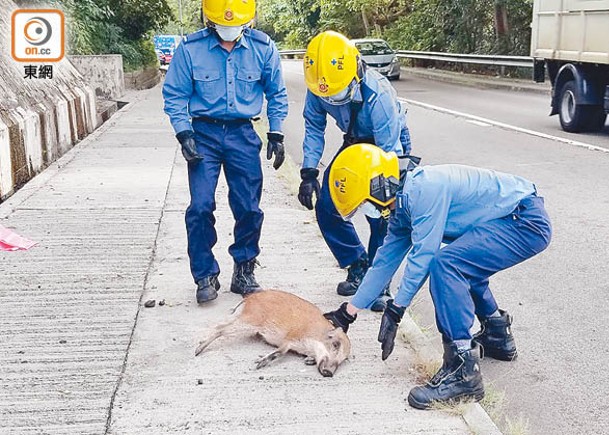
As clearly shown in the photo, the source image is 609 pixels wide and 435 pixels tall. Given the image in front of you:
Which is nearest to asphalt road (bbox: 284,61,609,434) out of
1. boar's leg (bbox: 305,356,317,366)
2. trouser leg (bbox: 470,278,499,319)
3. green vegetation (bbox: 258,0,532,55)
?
trouser leg (bbox: 470,278,499,319)

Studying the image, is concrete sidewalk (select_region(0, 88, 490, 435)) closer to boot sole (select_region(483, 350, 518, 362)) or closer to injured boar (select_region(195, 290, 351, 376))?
injured boar (select_region(195, 290, 351, 376))

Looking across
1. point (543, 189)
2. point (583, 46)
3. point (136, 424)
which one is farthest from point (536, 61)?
point (136, 424)

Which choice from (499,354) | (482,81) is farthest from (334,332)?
(482,81)

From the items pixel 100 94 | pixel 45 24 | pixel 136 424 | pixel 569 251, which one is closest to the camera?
pixel 136 424

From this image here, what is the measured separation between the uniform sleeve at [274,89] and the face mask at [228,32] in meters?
0.32

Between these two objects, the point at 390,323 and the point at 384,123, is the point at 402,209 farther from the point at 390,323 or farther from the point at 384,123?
the point at 384,123

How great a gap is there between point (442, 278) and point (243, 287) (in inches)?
75.2

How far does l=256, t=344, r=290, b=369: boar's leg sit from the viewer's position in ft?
14.0

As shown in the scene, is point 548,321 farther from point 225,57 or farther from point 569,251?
point 225,57

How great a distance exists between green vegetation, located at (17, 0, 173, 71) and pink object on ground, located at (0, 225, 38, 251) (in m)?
12.9

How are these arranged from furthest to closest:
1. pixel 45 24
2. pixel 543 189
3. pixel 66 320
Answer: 1. pixel 45 24
2. pixel 543 189
3. pixel 66 320

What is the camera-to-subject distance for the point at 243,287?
547cm

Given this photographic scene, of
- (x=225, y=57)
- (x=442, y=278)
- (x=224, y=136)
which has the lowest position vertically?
(x=442, y=278)

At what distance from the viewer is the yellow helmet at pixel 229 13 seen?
4.93m
